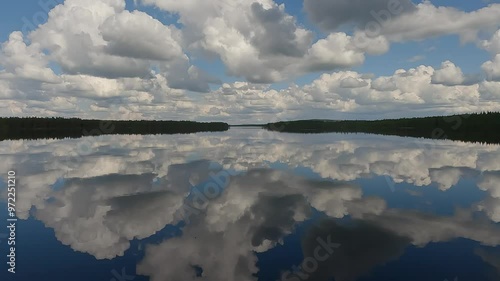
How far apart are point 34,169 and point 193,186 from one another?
16.3 meters

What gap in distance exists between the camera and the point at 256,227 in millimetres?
13680

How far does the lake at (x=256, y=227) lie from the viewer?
993 centimetres

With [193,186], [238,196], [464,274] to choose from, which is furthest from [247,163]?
[464,274]

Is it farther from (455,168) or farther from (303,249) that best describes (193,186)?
(455,168)

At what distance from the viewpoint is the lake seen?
32.6 ft

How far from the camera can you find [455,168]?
3012 centimetres

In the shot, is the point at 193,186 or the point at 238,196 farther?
the point at 193,186

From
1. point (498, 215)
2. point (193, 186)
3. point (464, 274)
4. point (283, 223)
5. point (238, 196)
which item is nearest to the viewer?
point (464, 274)

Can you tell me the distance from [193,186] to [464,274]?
15726 mm

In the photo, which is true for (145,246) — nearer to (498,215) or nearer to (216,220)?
(216,220)

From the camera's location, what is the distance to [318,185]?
22.5 metres

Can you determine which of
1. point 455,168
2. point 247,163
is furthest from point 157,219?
point 455,168

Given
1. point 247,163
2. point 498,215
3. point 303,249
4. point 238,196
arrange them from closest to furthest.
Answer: point 303,249, point 498,215, point 238,196, point 247,163

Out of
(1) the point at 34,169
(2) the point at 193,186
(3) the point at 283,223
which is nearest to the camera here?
(3) the point at 283,223
